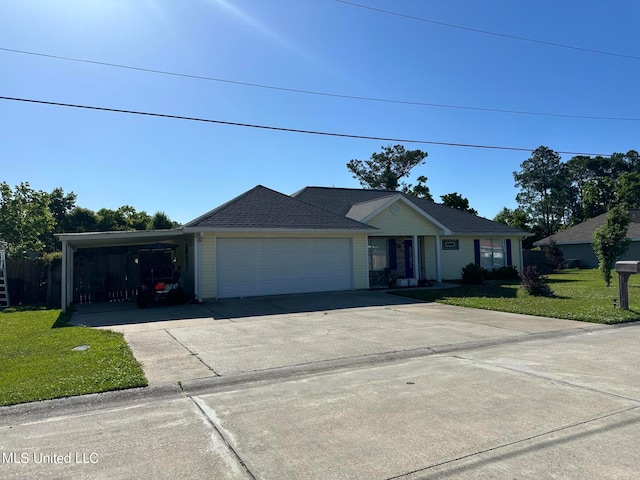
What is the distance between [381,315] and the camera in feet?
39.0

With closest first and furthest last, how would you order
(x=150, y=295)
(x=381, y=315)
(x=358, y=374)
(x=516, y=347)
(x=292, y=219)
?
(x=358, y=374)
(x=516, y=347)
(x=381, y=315)
(x=150, y=295)
(x=292, y=219)

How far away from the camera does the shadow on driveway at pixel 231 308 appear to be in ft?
38.9

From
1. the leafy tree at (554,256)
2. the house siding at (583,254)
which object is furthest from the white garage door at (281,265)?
the house siding at (583,254)

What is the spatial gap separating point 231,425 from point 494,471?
2399 millimetres

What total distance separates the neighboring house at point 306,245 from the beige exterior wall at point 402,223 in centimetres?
5

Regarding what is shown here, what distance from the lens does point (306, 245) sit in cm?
1738

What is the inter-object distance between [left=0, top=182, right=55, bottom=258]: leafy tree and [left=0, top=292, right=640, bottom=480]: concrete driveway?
21.0 metres

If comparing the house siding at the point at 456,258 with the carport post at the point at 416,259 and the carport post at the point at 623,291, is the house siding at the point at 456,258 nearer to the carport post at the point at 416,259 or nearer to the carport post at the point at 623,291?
the carport post at the point at 416,259

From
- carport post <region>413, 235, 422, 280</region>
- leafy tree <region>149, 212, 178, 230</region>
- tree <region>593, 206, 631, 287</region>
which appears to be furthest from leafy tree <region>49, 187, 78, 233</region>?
tree <region>593, 206, 631, 287</region>

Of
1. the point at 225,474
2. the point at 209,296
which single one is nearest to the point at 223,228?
the point at 209,296

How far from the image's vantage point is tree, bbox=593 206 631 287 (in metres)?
18.0

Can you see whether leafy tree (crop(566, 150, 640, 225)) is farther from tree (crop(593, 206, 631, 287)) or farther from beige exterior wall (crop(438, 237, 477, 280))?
tree (crop(593, 206, 631, 287))

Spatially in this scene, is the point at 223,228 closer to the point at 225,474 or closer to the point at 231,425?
the point at 231,425

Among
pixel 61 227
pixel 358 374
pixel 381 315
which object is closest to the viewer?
pixel 358 374
